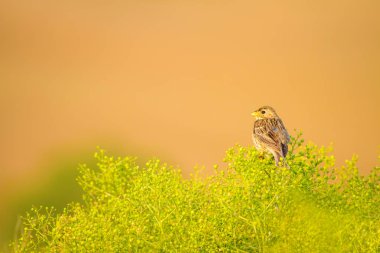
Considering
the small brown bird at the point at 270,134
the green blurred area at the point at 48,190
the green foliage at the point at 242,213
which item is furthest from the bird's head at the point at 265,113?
the green blurred area at the point at 48,190

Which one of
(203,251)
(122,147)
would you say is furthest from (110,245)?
(122,147)

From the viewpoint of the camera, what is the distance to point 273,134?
448 inches

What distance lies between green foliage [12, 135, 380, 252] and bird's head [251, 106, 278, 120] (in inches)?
103

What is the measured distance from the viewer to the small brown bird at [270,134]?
425 inches

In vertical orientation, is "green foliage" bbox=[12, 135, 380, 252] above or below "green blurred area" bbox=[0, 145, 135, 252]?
below

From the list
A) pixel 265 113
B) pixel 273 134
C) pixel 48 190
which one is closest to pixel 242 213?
pixel 273 134

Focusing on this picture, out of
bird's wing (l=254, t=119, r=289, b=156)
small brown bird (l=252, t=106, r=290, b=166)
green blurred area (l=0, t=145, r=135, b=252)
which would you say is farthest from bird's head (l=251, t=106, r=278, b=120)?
green blurred area (l=0, t=145, r=135, b=252)

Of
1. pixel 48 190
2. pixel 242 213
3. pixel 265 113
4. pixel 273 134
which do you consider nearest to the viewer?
pixel 242 213

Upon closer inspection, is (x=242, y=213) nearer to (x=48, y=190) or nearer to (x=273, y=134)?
(x=273, y=134)

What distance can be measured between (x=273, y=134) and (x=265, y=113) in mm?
1190

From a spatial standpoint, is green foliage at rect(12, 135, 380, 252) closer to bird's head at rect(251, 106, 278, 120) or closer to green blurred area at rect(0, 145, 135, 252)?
bird's head at rect(251, 106, 278, 120)

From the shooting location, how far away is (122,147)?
24750mm

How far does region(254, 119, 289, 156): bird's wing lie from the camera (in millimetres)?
10852

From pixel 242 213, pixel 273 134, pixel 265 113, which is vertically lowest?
pixel 242 213
